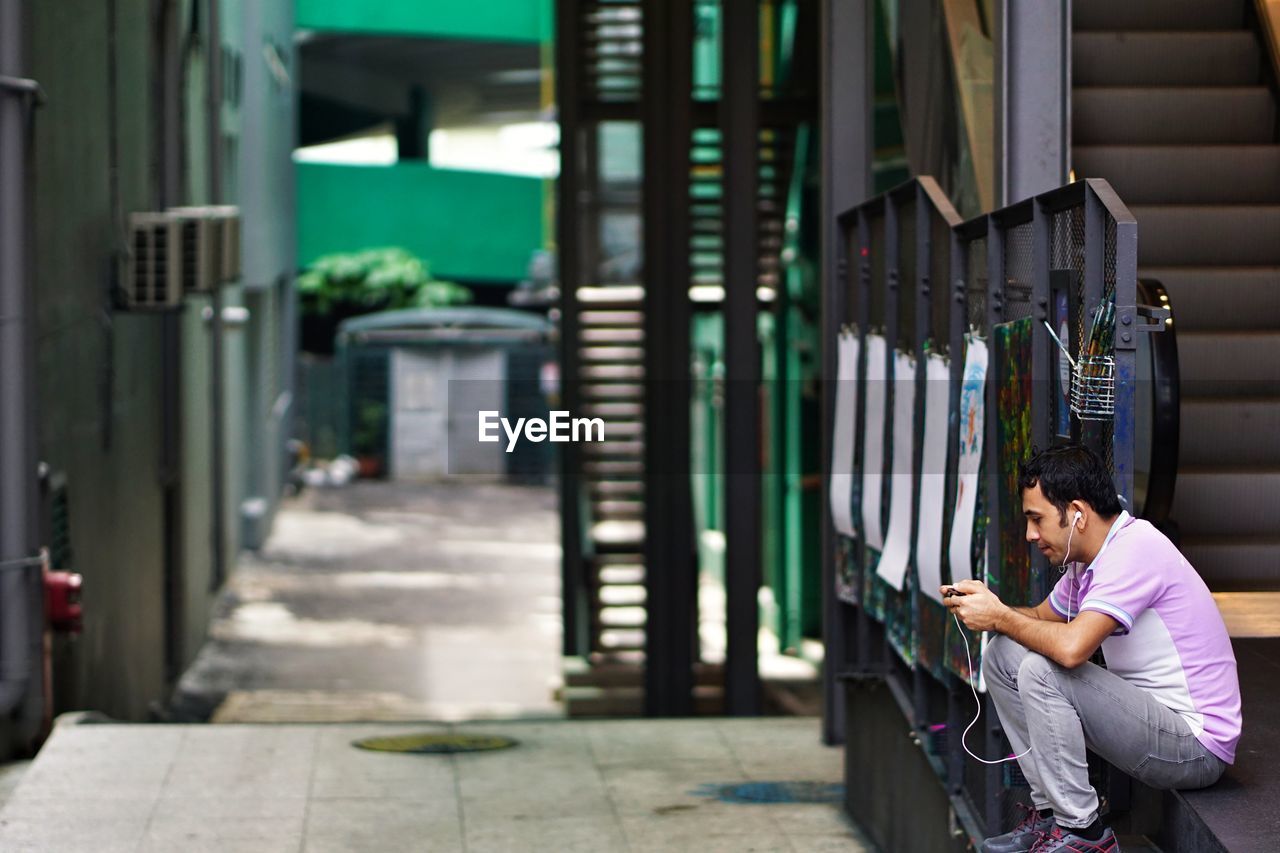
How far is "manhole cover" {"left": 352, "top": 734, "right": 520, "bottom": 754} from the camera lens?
830cm

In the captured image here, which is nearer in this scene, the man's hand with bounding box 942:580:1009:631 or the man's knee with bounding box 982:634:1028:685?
the man's hand with bounding box 942:580:1009:631

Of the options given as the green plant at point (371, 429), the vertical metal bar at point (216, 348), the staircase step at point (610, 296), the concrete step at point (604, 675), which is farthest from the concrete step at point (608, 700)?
the green plant at point (371, 429)

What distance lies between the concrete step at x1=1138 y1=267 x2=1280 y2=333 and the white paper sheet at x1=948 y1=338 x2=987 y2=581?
2.06 metres

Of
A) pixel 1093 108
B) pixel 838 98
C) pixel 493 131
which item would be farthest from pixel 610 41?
pixel 493 131

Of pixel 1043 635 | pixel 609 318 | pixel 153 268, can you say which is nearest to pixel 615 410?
pixel 609 318

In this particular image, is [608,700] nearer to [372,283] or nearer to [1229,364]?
[1229,364]

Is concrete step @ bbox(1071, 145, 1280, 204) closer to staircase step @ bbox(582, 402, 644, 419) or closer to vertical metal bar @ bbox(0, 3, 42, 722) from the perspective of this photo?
vertical metal bar @ bbox(0, 3, 42, 722)

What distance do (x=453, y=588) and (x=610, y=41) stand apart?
804 cm

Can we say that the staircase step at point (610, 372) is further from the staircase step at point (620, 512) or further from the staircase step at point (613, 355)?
the staircase step at point (620, 512)

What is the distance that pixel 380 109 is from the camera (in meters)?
37.1

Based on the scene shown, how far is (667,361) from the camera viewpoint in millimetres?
12680

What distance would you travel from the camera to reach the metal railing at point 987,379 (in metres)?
4.32

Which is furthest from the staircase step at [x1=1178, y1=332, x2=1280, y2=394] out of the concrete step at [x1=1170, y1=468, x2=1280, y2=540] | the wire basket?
the wire basket

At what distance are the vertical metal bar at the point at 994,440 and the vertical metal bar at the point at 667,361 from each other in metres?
7.14
